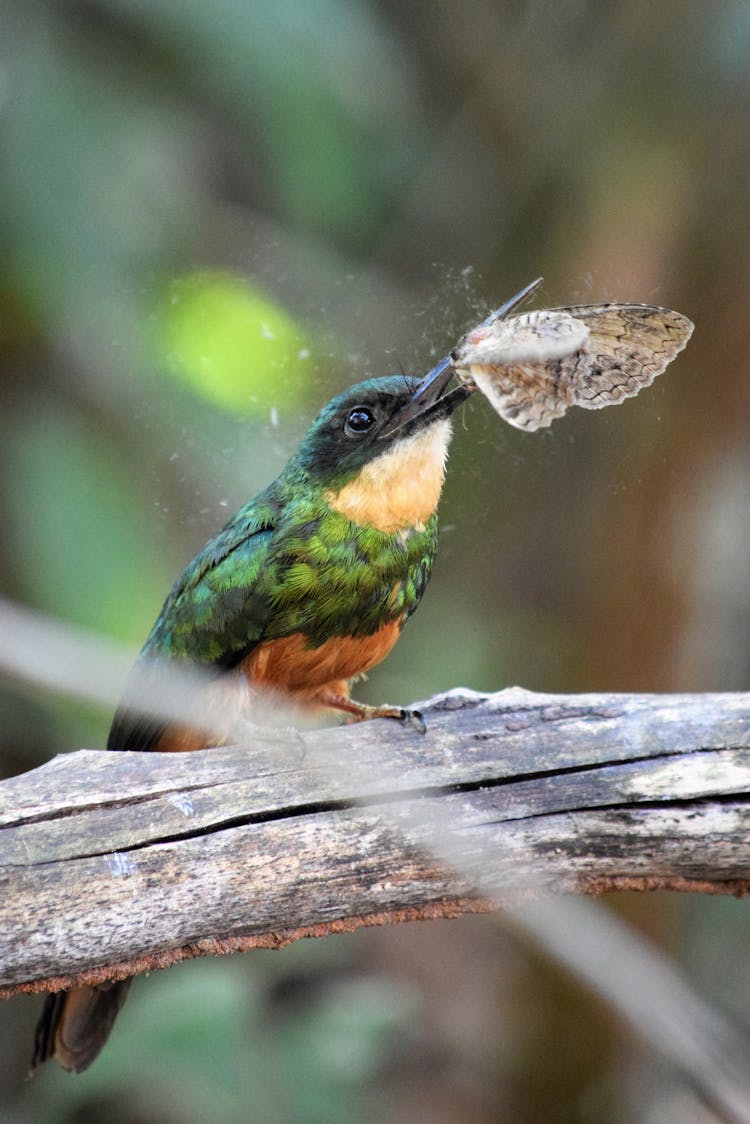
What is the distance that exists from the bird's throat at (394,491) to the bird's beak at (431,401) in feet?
0.16

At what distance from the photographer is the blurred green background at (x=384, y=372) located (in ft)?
9.82

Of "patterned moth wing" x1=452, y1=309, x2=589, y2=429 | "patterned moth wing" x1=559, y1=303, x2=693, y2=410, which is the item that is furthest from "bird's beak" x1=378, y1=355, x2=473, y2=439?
"patterned moth wing" x1=559, y1=303, x2=693, y2=410

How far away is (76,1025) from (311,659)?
0.83 m

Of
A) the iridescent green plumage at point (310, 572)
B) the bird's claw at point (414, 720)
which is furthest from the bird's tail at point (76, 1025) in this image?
the bird's claw at point (414, 720)

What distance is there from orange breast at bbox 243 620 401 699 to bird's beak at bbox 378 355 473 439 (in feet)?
1.26

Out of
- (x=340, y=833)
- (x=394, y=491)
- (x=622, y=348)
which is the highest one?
(x=394, y=491)

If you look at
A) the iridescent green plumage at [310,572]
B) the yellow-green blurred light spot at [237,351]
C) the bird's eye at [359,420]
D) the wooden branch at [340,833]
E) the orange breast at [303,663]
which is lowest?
the wooden branch at [340,833]

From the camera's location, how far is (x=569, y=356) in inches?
81.1

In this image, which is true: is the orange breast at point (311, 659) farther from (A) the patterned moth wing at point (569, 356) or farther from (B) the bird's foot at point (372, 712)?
(A) the patterned moth wing at point (569, 356)

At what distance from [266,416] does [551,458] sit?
799 mm

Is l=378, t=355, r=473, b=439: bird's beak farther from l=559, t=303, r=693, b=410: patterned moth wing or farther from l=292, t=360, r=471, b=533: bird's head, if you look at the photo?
l=559, t=303, r=693, b=410: patterned moth wing

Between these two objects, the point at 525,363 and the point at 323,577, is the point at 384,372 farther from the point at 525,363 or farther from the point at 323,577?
the point at 525,363

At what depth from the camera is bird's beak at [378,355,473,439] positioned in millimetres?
2396

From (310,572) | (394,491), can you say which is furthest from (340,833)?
(394,491)
